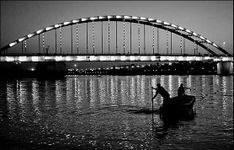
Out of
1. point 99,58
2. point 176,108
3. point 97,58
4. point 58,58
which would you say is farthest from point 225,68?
point 176,108

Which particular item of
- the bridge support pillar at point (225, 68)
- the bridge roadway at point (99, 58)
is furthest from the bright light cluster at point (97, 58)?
the bridge support pillar at point (225, 68)

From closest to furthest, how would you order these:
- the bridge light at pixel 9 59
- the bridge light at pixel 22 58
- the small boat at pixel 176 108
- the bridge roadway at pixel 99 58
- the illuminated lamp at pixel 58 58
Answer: the small boat at pixel 176 108, the bridge light at pixel 9 59, the bridge light at pixel 22 58, the bridge roadway at pixel 99 58, the illuminated lamp at pixel 58 58

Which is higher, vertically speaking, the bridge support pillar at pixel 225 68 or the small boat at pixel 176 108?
the bridge support pillar at pixel 225 68

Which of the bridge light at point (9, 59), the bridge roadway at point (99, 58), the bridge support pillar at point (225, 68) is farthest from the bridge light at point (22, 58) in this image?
the bridge support pillar at point (225, 68)

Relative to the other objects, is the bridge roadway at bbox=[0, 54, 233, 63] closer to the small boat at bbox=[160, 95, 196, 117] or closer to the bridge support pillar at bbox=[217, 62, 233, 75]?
the bridge support pillar at bbox=[217, 62, 233, 75]

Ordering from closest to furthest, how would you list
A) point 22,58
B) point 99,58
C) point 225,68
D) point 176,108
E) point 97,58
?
point 176,108 → point 22,58 → point 97,58 → point 99,58 → point 225,68

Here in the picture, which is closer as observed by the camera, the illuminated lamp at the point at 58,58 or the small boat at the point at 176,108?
the small boat at the point at 176,108

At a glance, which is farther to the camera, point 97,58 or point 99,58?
point 99,58

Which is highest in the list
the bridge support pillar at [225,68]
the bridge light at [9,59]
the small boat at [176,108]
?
the bridge light at [9,59]

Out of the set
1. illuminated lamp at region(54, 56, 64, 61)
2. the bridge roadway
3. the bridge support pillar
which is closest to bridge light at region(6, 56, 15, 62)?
the bridge roadway

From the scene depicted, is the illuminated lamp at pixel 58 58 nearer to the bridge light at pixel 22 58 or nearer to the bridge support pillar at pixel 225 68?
the bridge light at pixel 22 58

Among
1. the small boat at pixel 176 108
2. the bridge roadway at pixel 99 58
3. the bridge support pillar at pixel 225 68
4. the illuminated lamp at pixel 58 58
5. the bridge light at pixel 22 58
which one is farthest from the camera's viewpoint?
the bridge support pillar at pixel 225 68

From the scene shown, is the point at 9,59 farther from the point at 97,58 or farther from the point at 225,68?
the point at 225,68

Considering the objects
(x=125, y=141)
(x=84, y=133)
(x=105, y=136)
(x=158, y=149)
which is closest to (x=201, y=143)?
(x=158, y=149)
